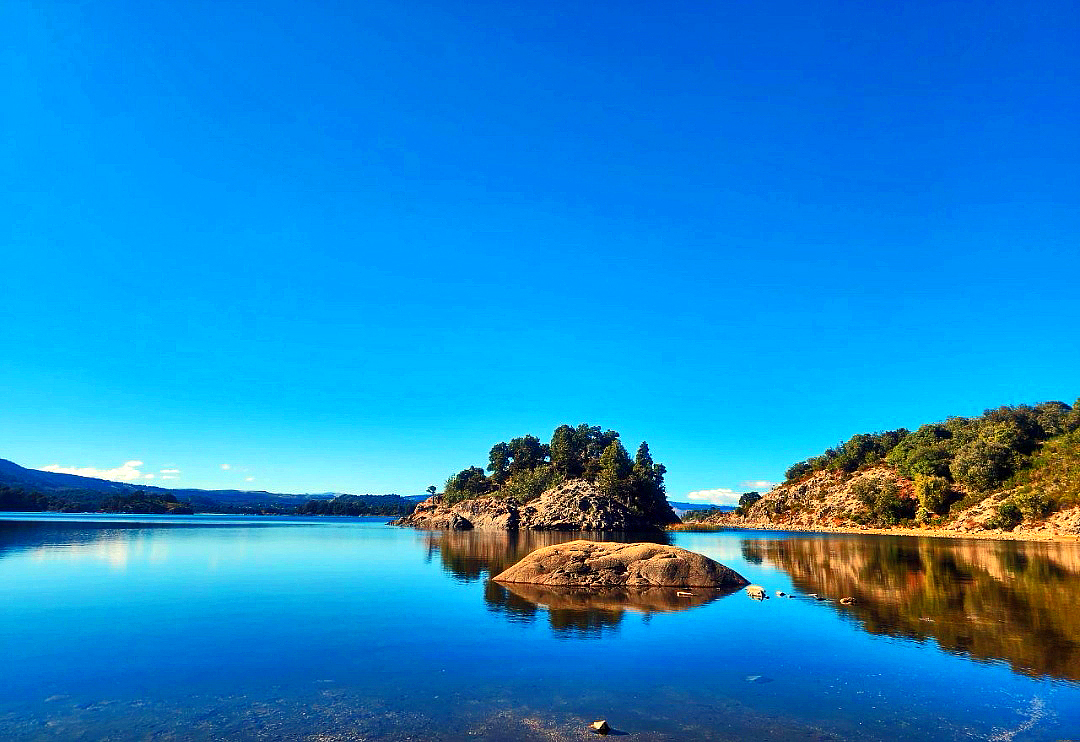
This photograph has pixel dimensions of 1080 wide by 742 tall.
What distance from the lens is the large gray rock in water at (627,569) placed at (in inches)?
1923

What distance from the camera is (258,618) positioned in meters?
35.7

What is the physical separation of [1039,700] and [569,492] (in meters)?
177

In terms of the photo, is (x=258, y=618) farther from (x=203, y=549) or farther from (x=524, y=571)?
(x=203, y=549)

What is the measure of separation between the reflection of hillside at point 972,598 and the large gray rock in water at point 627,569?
9015 millimetres

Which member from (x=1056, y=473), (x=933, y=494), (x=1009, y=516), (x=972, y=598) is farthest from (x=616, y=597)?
(x=933, y=494)

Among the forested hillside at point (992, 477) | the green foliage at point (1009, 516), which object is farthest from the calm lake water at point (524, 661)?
the forested hillside at point (992, 477)

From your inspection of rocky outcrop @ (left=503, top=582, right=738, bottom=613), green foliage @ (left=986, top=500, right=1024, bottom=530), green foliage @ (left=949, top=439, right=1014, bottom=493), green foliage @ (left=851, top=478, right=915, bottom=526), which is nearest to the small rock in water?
rocky outcrop @ (left=503, top=582, right=738, bottom=613)

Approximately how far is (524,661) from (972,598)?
36.6 meters

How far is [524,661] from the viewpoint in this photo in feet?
85.3

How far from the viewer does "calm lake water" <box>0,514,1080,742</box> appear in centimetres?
1839

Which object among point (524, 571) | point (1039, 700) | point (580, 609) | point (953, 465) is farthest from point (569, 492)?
point (1039, 700)

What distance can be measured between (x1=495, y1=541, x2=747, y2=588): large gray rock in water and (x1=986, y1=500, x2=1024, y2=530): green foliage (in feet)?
390

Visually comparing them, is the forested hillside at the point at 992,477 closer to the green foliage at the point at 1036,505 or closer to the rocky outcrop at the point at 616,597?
the green foliage at the point at 1036,505

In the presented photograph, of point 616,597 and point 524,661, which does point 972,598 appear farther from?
point 524,661
